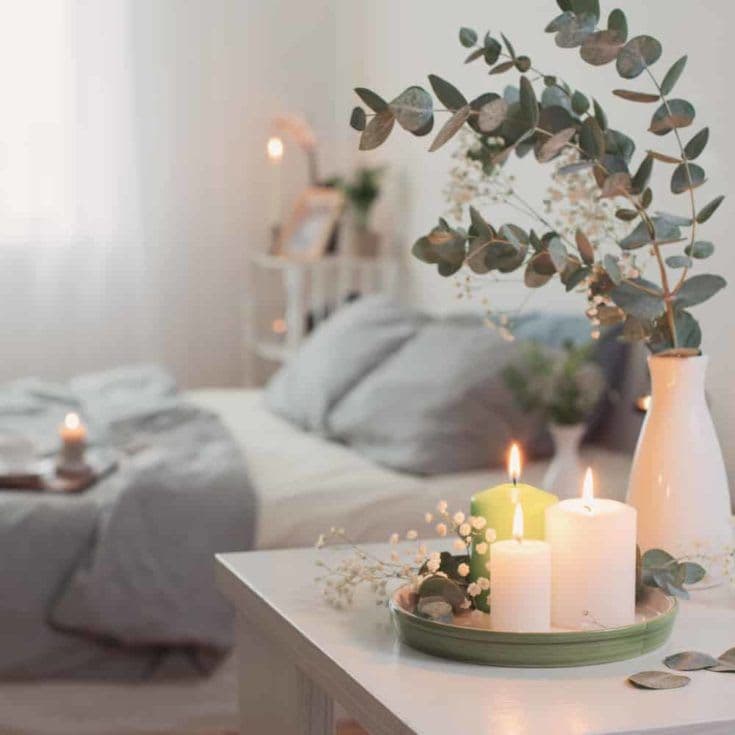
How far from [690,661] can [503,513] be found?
19cm

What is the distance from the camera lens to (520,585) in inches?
39.7

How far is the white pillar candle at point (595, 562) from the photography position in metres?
1.04

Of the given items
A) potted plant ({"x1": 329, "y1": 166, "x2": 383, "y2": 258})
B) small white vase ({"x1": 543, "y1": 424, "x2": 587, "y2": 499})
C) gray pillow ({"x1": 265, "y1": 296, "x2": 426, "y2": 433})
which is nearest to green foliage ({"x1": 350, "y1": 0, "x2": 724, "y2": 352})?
small white vase ({"x1": 543, "y1": 424, "x2": 587, "y2": 499})

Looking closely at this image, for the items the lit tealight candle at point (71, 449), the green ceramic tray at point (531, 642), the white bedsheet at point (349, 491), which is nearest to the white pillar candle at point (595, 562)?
the green ceramic tray at point (531, 642)

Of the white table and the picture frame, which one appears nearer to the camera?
the white table

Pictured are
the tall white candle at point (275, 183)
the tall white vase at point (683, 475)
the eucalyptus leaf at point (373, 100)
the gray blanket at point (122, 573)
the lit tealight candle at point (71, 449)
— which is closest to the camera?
the eucalyptus leaf at point (373, 100)

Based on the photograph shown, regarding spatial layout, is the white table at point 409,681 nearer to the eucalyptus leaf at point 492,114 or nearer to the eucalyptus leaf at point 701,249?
the eucalyptus leaf at point 701,249

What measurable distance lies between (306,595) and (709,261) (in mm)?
718

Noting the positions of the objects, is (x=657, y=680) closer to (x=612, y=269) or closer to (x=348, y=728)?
(x=612, y=269)

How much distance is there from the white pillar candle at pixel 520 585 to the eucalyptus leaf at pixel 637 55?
430 millimetres

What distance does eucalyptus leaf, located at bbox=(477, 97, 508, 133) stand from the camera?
1.14m

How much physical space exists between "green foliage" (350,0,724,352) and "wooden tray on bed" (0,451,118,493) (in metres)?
1.47

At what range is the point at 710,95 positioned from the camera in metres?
1.59

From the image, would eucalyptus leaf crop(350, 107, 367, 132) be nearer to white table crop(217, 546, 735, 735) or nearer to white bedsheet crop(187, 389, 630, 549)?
white table crop(217, 546, 735, 735)
